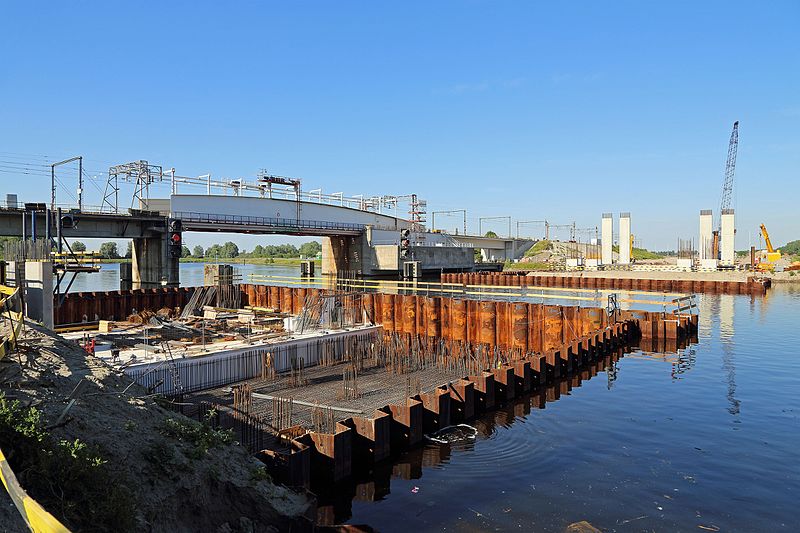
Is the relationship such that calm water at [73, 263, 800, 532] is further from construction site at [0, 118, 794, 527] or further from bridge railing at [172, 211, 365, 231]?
bridge railing at [172, 211, 365, 231]

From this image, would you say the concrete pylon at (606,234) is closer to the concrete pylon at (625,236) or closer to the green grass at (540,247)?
the concrete pylon at (625,236)

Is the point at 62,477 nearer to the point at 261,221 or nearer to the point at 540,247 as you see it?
the point at 261,221

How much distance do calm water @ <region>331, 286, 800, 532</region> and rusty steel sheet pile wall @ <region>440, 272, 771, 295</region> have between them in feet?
174

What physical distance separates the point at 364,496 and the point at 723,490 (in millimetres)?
8319

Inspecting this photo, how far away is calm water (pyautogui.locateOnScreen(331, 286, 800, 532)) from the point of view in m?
11.0

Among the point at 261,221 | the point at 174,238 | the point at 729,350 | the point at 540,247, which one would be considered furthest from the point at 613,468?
the point at 540,247

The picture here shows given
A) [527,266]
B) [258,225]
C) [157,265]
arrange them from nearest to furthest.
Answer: [157,265] → [258,225] → [527,266]

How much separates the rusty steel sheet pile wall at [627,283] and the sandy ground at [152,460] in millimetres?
63650

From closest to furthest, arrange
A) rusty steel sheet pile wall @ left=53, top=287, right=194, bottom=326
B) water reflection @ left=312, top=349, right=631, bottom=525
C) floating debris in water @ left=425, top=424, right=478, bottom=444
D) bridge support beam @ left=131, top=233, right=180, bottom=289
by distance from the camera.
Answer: water reflection @ left=312, top=349, right=631, bottom=525 → floating debris in water @ left=425, top=424, right=478, bottom=444 → rusty steel sheet pile wall @ left=53, top=287, right=194, bottom=326 → bridge support beam @ left=131, top=233, right=180, bottom=289

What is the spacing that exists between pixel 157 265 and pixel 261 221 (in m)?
16.7

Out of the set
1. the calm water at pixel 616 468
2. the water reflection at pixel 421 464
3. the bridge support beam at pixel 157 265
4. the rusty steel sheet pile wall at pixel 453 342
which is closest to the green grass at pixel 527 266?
the bridge support beam at pixel 157 265

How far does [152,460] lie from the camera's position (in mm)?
8523

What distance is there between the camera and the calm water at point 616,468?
11.0 metres

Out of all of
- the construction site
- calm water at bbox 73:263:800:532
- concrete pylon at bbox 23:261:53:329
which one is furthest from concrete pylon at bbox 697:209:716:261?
concrete pylon at bbox 23:261:53:329
